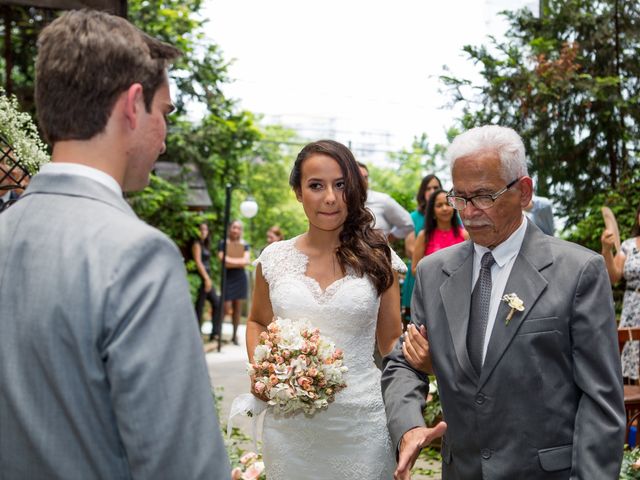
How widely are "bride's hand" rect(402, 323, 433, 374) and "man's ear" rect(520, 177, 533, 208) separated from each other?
22.4 inches

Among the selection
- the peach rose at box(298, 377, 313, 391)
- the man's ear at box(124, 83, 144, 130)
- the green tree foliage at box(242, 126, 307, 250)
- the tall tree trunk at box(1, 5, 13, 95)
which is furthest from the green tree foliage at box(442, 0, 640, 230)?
the green tree foliage at box(242, 126, 307, 250)

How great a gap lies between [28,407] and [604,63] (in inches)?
511

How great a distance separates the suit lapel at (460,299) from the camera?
9.03 ft

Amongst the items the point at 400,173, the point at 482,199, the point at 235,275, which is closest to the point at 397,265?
the point at 482,199

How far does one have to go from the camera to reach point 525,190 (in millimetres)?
2918

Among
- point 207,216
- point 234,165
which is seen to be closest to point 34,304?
point 207,216

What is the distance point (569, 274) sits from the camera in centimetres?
269

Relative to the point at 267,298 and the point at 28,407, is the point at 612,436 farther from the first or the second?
the point at 267,298

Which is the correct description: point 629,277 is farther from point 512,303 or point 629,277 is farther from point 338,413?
point 512,303

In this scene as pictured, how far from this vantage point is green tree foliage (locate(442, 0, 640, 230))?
12.6m

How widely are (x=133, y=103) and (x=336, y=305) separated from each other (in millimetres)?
2349

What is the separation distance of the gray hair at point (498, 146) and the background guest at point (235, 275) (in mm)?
13495

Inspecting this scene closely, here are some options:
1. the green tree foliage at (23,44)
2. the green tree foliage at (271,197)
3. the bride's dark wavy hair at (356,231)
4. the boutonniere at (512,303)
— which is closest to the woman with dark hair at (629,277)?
the bride's dark wavy hair at (356,231)

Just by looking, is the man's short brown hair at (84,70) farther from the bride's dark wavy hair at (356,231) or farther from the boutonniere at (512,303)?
the bride's dark wavy hair at (356,231)
